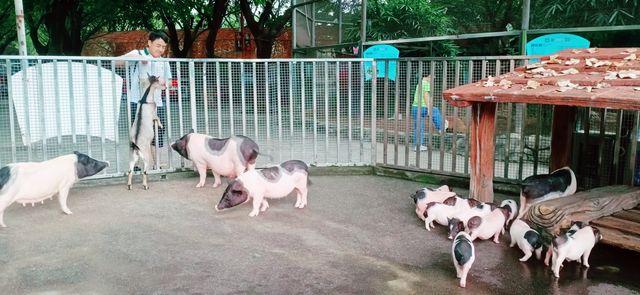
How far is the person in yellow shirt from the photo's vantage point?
7477mm

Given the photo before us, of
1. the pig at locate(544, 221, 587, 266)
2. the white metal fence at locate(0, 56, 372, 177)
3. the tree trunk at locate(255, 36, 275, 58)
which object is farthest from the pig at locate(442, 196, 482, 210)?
the tree trunk at locate(255, 36, 275, 58)

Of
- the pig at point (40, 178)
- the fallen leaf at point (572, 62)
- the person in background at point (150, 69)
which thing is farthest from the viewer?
the person in background at point (150, 69)

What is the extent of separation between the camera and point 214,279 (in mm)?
4223

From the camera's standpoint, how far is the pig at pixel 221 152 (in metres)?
6.75

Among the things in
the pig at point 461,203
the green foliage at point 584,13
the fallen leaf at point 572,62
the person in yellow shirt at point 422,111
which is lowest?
the pig at point 461,203

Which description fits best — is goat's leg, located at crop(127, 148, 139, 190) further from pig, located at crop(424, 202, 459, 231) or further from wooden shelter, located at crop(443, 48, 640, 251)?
wooden shelter, located at crop(443, 48, 640, 251)

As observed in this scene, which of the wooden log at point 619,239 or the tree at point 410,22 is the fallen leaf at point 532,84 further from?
the tree at point 410,22

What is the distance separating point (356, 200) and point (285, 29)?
1438 centimetres

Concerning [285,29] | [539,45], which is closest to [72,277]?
[539,45]

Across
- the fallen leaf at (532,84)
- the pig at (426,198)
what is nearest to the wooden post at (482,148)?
the pig at (426,198)

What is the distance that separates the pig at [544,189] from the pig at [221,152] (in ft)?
9.88

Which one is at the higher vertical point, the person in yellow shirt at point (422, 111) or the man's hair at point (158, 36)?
the man's hair at point (158, 36)

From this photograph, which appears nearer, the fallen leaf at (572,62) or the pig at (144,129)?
the fallen leaf at (572,62)

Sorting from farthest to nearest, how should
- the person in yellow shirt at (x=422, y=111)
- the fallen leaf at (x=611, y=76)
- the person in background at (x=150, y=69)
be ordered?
the person in yellow shirt at (x=422, y=111) < the person in background at (x=150, y=69) < the fallen leaf at (x=611, y=76)
